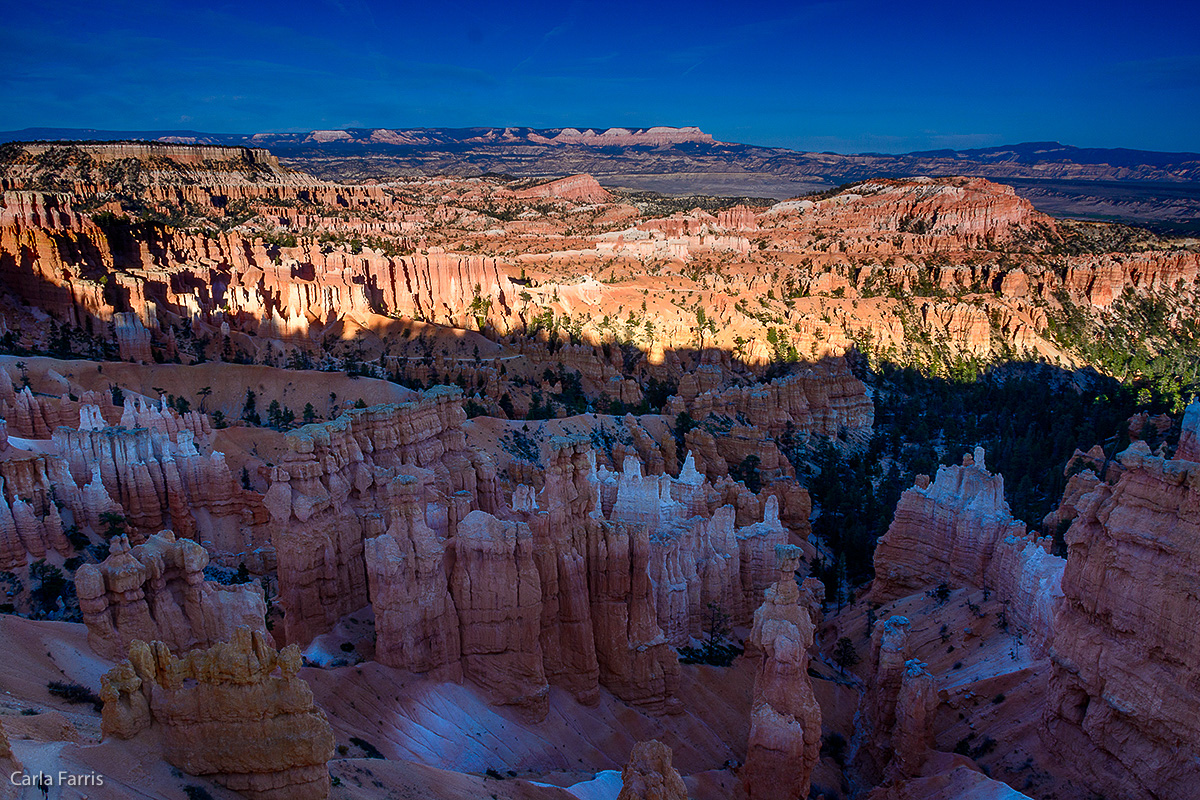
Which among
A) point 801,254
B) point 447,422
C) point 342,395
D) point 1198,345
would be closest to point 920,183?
point 801,254

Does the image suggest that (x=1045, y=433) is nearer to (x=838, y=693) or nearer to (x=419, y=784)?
(x=838, y=693)

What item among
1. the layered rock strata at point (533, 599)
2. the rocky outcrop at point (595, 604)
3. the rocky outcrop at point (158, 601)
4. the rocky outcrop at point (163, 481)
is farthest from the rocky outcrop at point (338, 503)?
the rocky outcrop at point (163, 481)

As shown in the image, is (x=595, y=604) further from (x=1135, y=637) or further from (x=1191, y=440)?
(x=1191, y=440)

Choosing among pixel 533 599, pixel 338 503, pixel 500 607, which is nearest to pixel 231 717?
pixel 500 607

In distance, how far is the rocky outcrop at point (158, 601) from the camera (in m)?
17.2

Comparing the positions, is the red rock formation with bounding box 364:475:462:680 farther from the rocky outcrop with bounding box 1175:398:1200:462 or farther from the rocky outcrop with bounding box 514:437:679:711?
the rocky outcrop with bounding box 1175:398:1200:462

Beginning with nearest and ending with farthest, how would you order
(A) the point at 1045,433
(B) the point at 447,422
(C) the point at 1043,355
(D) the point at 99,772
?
1. (D) the point at 99,772
2. (B) the point at 447,422
3. (A) the point at 1045,433
4. (C) the point at 1043,355

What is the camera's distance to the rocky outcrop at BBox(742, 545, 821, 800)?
18.0 metres

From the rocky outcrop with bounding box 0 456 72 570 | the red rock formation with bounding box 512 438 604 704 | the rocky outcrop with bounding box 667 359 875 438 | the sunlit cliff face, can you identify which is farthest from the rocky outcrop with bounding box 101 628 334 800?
the rocky outcrop with bounding box 667 359 875 438

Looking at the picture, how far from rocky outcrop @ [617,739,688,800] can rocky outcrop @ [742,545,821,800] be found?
4534 mm

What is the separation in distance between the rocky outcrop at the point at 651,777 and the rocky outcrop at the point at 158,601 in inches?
327

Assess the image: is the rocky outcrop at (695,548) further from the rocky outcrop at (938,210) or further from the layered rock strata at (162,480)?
the rocky outcrop at (938,210)

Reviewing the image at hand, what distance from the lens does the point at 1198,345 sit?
84562 millimetres

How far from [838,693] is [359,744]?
15.9 metres
